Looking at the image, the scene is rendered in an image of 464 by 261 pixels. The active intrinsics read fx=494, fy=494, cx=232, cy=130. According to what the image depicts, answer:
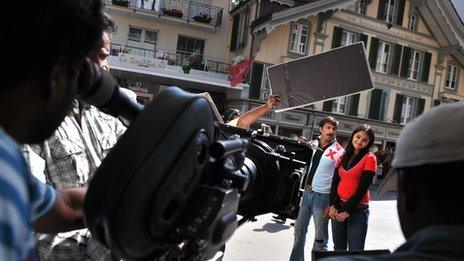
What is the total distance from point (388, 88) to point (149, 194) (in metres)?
26.6

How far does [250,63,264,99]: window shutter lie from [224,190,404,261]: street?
1295 centimetres

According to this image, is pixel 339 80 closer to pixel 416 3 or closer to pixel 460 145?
pixel 460 145

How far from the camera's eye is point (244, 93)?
2236 centimetres

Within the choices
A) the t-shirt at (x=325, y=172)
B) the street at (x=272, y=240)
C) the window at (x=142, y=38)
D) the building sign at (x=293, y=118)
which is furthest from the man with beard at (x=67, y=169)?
the window at (x=142, y=38)

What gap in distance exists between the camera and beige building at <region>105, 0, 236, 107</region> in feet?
73.0

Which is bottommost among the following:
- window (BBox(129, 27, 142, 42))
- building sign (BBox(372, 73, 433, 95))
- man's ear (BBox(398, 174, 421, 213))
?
man's ear (BBox(398, 174, 421, 213))

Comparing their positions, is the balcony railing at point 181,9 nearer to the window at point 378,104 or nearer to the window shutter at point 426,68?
the window at point 378,104

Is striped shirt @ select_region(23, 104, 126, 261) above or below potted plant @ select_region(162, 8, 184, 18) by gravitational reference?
below

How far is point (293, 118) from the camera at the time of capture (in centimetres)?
2314

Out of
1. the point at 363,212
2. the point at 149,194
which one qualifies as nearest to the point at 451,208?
the point at 149,194

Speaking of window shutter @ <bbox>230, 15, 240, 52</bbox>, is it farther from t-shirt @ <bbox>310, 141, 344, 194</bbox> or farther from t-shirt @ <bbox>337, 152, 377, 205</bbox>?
t-shirt @ <bbox>337, 152, 377, 205</bbox>

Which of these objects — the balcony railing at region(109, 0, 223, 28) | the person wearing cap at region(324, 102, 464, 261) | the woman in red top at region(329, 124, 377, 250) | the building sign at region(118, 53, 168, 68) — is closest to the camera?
the person wearing cap at region(324, 102, 464, 261)

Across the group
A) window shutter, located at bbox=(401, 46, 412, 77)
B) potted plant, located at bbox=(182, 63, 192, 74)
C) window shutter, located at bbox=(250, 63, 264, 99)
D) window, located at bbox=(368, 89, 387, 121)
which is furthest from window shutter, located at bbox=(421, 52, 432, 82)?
potted plant, located at bbox=(182, 63, 192, 74)

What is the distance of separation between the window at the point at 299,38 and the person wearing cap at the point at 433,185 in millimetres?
22642
